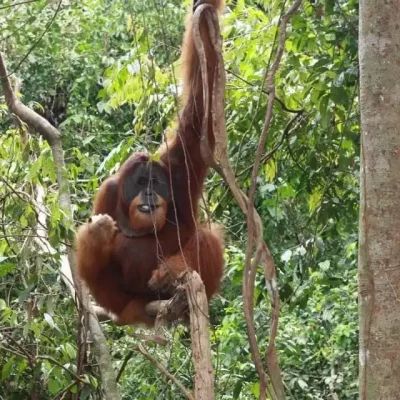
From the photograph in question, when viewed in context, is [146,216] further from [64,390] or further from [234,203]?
[64,390]

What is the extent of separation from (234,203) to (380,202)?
7.08 feet

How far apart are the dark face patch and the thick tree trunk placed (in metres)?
1.66

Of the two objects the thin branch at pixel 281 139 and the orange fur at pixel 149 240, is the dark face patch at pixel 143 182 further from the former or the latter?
the thin branch at pixel 281 139

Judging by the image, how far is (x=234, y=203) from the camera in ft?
13.0

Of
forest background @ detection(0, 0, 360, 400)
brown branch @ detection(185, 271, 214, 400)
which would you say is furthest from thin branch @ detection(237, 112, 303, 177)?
brown branch @ detection(185, 271, 214, 400)

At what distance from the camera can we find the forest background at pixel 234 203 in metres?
3.23

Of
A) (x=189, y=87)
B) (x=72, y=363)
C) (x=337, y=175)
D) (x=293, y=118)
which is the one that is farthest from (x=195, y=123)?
(x=72, y=363)

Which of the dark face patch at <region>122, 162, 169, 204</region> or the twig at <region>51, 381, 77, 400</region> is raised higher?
the dark face patch at <region>122, 162, 169, 204</region>

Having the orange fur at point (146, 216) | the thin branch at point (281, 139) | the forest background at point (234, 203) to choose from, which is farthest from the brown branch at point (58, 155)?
the thin branch at point (281, 139)

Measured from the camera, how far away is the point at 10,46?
22.7 ft

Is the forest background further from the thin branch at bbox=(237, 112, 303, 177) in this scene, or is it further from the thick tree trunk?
the thick tree trunk

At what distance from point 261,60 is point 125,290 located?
129 cm

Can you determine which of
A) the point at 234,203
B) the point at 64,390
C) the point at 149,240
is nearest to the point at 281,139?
the point at 234,203

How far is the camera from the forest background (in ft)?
10.6
